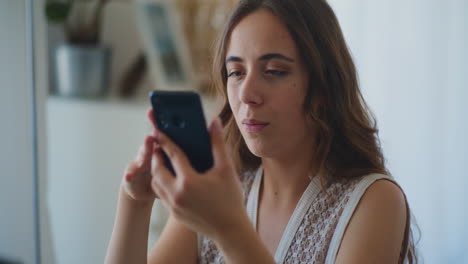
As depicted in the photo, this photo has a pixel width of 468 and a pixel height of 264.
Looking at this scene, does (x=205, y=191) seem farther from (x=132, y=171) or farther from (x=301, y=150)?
(x=301, y=150)

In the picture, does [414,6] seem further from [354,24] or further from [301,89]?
[301,89]

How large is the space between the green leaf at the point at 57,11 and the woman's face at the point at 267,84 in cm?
129

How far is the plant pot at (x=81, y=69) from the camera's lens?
82.0 inches

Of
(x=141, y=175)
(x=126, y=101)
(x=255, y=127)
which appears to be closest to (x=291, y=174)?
(x=255, y=127)

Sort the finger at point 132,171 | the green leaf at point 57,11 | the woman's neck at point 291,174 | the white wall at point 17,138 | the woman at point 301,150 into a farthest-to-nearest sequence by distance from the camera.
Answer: the green leaf at point 57,11 < the white wall at point 17,138 < the woman's neck at point 291,174 < the woman at point 301,150 < the finger at point 132,171

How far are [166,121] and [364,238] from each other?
1.24ft

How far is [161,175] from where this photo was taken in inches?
26.5

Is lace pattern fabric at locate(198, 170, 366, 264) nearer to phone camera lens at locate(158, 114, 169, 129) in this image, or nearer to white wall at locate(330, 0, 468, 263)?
phone camera lens at locate(158, 114, 169, 129)

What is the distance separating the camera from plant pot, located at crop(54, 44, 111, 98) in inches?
82.0

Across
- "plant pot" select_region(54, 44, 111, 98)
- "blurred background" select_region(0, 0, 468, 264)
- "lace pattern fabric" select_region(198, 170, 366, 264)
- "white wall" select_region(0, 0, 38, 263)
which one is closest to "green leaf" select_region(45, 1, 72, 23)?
"blurred background" select_region(0, 0, 468, 264)

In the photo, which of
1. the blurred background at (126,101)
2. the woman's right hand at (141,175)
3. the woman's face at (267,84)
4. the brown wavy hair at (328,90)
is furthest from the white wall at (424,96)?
the woman's right hand at (141,175)

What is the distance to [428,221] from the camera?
1756 millimetres

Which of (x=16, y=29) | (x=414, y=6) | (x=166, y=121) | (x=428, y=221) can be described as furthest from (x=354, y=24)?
(x=166, y=121)

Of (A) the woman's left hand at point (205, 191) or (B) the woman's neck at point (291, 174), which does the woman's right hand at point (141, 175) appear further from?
(B) the woman's neck at point (291, 174)
